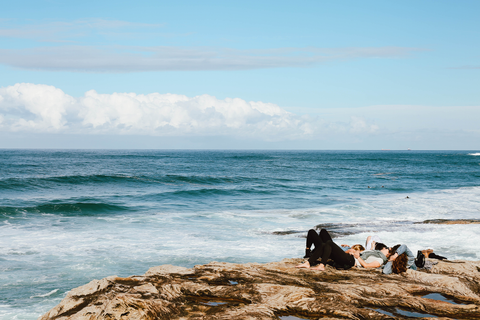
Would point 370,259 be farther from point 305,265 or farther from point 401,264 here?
point 305,265

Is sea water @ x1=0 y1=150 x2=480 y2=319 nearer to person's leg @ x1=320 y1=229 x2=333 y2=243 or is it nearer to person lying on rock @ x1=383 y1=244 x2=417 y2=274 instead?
person's leg @ x1=320 y1=229 x2=333 y2=243

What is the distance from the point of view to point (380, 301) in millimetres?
6855

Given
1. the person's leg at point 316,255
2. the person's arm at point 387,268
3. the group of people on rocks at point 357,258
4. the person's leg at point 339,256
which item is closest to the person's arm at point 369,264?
the group of people on rocks at point 357,258

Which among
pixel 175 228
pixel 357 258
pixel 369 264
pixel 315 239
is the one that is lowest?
pixel 175 228

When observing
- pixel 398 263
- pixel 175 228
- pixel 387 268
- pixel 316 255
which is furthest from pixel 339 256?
pixel 175 228

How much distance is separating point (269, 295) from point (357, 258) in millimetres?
3381

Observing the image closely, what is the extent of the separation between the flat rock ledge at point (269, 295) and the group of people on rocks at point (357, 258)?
0.82ft

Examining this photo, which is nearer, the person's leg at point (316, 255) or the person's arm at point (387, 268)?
the person's arm at point (387, 268)

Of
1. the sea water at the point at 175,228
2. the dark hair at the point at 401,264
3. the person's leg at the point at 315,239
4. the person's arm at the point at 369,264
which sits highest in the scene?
the person's leg at the point at 315,239

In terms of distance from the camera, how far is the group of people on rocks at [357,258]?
8.89m

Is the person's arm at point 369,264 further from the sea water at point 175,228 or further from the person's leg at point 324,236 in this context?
the sea water at point 175,228

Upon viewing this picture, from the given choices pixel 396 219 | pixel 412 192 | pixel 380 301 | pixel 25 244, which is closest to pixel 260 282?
pixel 380 301

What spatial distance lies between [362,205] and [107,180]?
90.2ft

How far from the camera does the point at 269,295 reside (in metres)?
6.93
